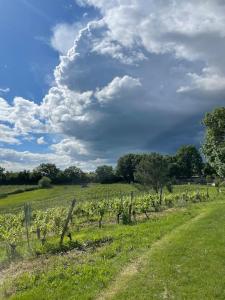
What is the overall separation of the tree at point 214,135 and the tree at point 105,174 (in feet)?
269

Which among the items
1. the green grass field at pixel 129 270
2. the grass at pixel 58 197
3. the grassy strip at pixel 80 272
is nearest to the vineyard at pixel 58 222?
the green grass field at pixel 129 270

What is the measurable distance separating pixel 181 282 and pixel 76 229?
47.0 feet

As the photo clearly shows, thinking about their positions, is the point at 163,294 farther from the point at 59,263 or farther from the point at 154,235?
the point at 154,235

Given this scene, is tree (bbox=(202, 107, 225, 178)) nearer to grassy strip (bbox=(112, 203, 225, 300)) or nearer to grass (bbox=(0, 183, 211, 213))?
grass (bbox=(0, 183, 211, 213))

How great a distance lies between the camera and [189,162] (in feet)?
460

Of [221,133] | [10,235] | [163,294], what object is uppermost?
[221,133]

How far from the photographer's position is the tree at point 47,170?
144500 millimetres

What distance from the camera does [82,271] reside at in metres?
12.8

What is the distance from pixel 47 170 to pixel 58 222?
436 feet

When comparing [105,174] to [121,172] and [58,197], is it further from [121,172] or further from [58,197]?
[58,197]

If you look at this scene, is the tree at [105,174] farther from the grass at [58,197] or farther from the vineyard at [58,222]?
the vineyard at [58,222]

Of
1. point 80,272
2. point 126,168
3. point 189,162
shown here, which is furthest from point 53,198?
point 189,162

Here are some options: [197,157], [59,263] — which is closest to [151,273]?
[59,263]

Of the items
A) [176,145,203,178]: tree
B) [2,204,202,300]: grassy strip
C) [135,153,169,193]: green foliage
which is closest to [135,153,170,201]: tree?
[135,153,169,193]: green foliage
